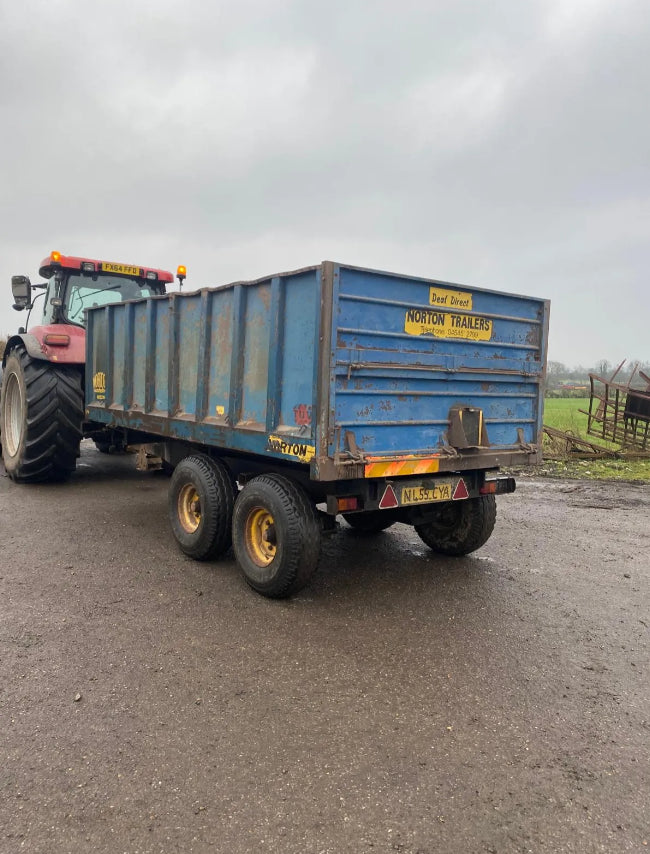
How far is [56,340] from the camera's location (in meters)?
7.48

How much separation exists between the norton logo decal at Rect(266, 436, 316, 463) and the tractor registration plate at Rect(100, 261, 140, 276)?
219 inches

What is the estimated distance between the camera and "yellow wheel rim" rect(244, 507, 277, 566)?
433 centimetres

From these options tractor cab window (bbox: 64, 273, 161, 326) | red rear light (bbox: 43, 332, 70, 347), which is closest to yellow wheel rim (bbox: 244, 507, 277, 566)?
red rear light (bbox: 43, 332, 70, 347)

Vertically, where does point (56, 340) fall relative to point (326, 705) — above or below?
above

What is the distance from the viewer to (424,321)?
423cm

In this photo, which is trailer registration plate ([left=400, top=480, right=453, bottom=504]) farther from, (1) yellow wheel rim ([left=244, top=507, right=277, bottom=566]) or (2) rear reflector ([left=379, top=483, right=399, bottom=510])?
(1) yellow wheel rim ([left=244, top=507, right=277, bottom=566])

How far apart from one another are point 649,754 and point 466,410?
2.43 meters

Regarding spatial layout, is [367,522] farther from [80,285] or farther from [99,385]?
[80,285]

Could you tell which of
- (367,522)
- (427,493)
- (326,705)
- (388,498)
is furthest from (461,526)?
(326,705)

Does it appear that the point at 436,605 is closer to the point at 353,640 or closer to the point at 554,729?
the point at 353,640

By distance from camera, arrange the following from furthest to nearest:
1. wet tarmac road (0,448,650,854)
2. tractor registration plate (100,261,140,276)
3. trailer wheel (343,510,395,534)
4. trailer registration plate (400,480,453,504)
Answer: tractor registration plate (100,261,140,276) < trailer wheel (343,510,395,534) < trailer registration plate (400,480,453,504) < wet tarmac road (0,448,650,854)

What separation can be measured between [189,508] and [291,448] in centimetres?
178

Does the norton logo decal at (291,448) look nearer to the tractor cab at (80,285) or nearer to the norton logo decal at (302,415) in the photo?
the norton logo decal at (302,415)

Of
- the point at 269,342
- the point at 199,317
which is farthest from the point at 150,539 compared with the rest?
the point at 269,342
